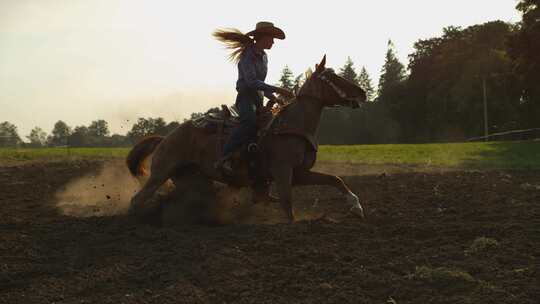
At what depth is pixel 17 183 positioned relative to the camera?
16344 mm

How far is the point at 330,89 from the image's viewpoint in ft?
30.4

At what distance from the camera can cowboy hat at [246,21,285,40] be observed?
9219 millimetres

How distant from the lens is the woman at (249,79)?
360 inches

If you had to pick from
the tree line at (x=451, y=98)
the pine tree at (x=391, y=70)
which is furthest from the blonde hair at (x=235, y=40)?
the pine tree at (x=391, y=70)

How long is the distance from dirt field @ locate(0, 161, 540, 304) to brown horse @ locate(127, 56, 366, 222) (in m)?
0.59

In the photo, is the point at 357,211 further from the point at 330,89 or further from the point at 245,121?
the point at 245,121

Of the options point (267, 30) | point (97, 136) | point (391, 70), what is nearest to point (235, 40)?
point (267, 30)

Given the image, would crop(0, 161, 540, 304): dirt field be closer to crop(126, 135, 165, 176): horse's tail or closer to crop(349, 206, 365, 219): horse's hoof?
crop(349, 206, 365, 219): horse's hoof

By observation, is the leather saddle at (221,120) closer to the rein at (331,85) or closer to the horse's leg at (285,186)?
the rein at (331,85)

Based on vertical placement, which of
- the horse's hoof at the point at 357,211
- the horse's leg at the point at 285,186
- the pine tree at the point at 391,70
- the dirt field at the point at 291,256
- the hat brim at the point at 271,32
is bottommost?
the dirt field at the point at 291,256

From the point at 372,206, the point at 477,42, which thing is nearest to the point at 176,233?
the point at 372,206

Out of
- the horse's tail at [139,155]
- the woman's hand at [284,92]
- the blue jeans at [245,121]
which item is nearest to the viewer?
the woman's hand at [284,92]

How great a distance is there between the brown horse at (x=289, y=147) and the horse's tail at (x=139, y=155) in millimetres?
1110

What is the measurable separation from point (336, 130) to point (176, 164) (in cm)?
7886
